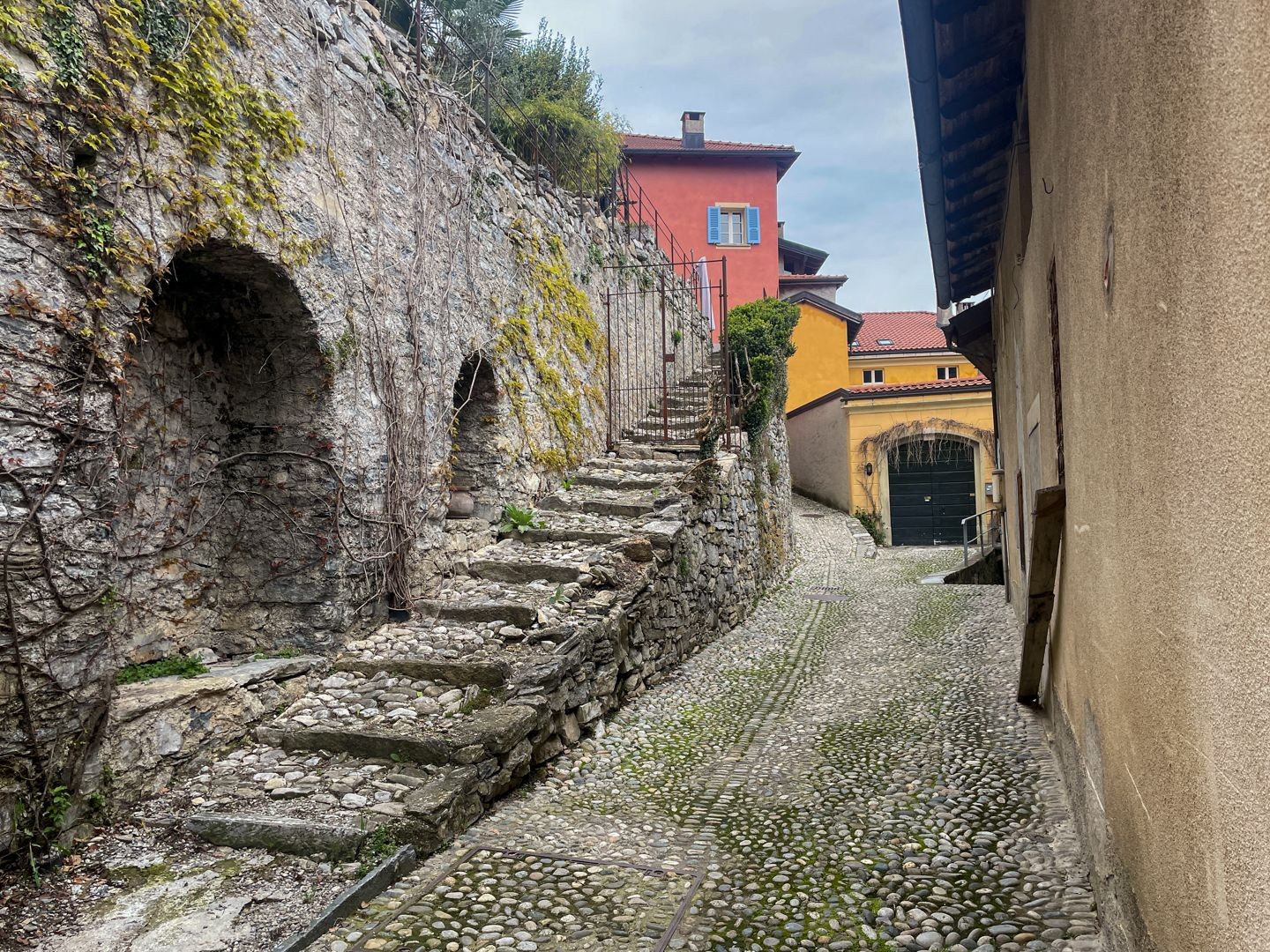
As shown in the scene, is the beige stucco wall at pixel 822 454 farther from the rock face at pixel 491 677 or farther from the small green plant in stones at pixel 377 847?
the small green plant in stones at pixel 377 847

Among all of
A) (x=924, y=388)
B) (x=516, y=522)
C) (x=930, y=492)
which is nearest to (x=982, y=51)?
(x=516, y=522)

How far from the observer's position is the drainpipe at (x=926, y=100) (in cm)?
356

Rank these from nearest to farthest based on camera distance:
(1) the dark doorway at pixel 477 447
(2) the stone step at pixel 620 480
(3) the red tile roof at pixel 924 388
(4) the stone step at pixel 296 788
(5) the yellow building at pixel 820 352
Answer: (4) the stone step at pixel 296 788 → (1) the dark doorway at pixel 477 447 → (2) the stone step at pixel 620 480 → (3) the red tile roof at pixel 924 388 → (5) the yellow building at pixel 820 352

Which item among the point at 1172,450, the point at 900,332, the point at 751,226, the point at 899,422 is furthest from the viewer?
the point at 900,332

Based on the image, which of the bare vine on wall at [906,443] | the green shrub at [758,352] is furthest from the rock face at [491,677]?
the bare vine on wall at [906,443]

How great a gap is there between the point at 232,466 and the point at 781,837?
11.3 feet

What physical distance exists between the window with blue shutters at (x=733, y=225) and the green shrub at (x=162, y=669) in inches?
762

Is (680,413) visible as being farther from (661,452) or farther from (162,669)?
(162,669)

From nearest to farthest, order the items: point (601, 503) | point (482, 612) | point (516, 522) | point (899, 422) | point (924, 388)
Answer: point (482, 612)
point (516, 522)
point (601, 503)
point (924, 388)
point (899, 422)

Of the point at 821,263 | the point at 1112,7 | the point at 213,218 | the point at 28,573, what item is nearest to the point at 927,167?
the point at 1112,7

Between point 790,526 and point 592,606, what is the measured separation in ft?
28.6

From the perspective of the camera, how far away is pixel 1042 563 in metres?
4.11

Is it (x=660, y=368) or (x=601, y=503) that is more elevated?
(x=660, y=368)

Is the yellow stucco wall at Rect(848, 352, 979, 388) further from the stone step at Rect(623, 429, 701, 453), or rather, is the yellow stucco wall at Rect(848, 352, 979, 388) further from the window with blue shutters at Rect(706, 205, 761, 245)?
the stone step at Rect(623, 429, 701, 453)
